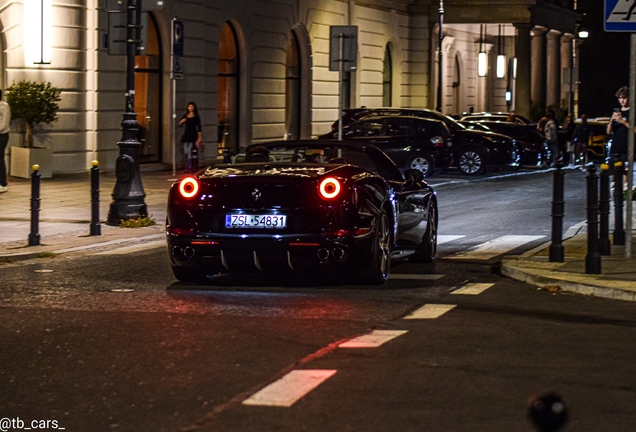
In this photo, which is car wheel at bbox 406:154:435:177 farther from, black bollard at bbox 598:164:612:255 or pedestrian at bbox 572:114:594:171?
black bollard at bbox 598:164:612:255

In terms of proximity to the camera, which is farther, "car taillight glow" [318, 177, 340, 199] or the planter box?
the planter box

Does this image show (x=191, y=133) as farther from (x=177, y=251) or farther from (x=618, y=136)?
(x=177, y=251)

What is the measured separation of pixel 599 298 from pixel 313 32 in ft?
103

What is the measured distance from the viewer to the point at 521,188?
27.8 metres

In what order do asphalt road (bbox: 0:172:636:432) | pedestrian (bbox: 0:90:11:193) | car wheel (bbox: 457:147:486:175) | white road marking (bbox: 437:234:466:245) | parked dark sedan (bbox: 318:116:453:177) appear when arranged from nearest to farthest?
1. asphalt road (bbox: 0:172:636:432)
2. white road marking (bbox: 437:234:466:245)
3. pedestrian (bbox: 0:90:11:193)
4. parked dark sedan (bbox: 318:116:453:177)
5. car wheel (bbox: 457:147:486:175)

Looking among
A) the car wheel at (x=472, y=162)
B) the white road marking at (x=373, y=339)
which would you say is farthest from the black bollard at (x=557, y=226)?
the car wheel at (x=472, y=162)

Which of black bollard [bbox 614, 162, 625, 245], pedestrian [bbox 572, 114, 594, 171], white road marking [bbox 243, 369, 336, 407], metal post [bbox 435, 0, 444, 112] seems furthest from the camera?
metal post [bbox 435, 0, 444, 112]

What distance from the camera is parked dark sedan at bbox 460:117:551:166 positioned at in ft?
117

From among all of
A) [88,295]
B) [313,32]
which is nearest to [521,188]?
[313,32]

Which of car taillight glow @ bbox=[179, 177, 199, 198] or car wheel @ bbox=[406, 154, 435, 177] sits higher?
car wheel @ bbox=[406, 154, 435, 177]

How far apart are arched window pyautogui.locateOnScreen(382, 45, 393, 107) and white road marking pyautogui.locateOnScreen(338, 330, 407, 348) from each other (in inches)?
1642

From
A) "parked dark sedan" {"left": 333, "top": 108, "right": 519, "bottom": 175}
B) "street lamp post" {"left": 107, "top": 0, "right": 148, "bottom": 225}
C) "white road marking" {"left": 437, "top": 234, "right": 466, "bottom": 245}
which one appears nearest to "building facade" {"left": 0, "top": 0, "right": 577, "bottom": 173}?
"street lamp post" {"left": 107, "top": 0, "right": 148, "bottom": 225}

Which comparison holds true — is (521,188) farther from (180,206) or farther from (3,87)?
(180,206)

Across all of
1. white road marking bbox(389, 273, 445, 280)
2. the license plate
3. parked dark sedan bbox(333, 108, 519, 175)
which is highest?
parked dark sedan bbox(333, 108, 519, 175)
